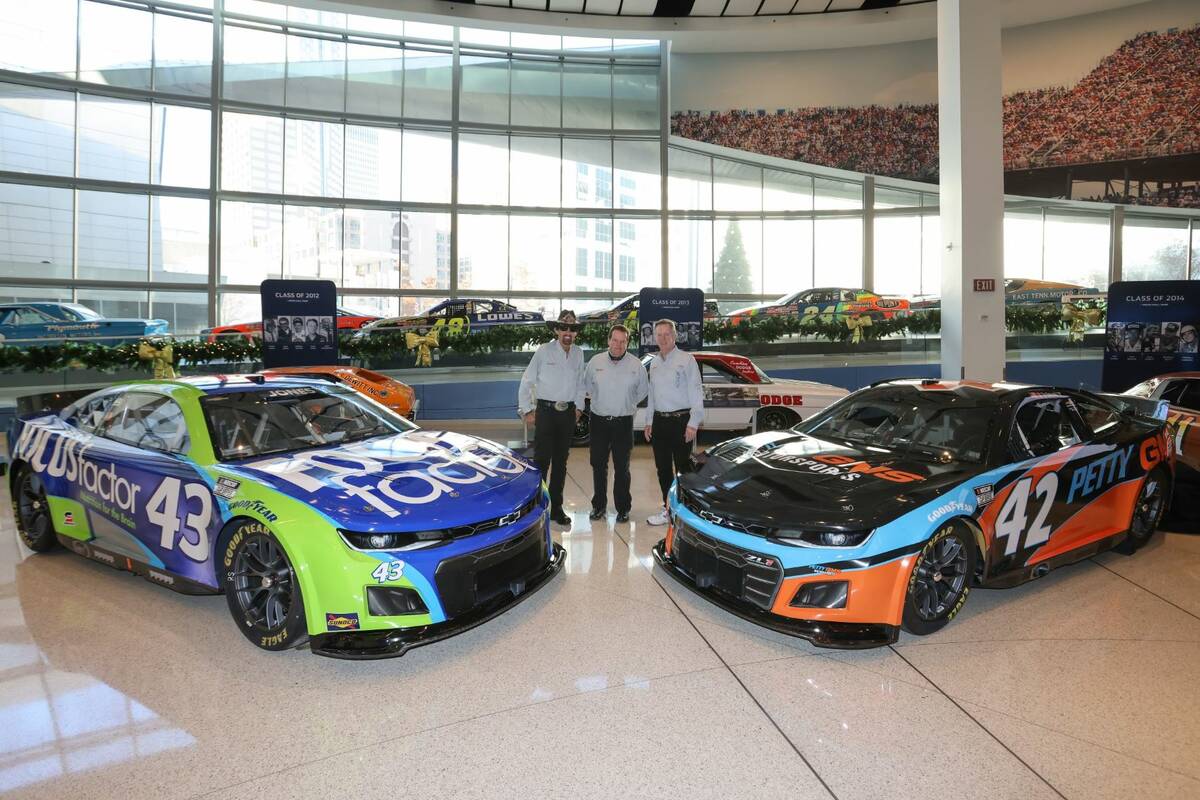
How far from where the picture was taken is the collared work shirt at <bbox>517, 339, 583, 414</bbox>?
5410 millimetres

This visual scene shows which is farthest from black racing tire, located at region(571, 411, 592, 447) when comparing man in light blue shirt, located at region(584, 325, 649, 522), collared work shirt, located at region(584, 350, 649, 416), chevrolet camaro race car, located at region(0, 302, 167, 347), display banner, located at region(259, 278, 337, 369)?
chevrolet camaro race car, located at region(0, 302, 167, 347)

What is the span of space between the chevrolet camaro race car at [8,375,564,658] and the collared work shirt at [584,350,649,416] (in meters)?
1.29

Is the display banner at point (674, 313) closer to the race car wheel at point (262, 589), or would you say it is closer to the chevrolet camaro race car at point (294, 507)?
the chevrolet camaro race car at point (294, 507)

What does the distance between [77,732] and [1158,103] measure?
24.8 m

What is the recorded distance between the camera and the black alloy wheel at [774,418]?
8.59m

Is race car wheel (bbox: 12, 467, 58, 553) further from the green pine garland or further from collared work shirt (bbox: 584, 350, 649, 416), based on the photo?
the green pine garland

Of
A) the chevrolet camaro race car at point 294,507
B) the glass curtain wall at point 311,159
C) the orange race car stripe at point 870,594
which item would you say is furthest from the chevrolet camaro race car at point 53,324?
the orange race car stripe at point 870,594

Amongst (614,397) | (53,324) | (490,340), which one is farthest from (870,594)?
(53,324)

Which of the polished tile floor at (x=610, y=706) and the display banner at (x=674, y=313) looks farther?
the display banner at (x=674, y=313)

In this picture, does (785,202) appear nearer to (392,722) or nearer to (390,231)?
(390,231)

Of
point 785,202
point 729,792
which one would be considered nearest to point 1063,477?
point 729,792

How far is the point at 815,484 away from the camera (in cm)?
356

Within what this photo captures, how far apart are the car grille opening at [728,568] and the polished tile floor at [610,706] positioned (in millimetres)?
281

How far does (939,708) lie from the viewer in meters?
2.80
